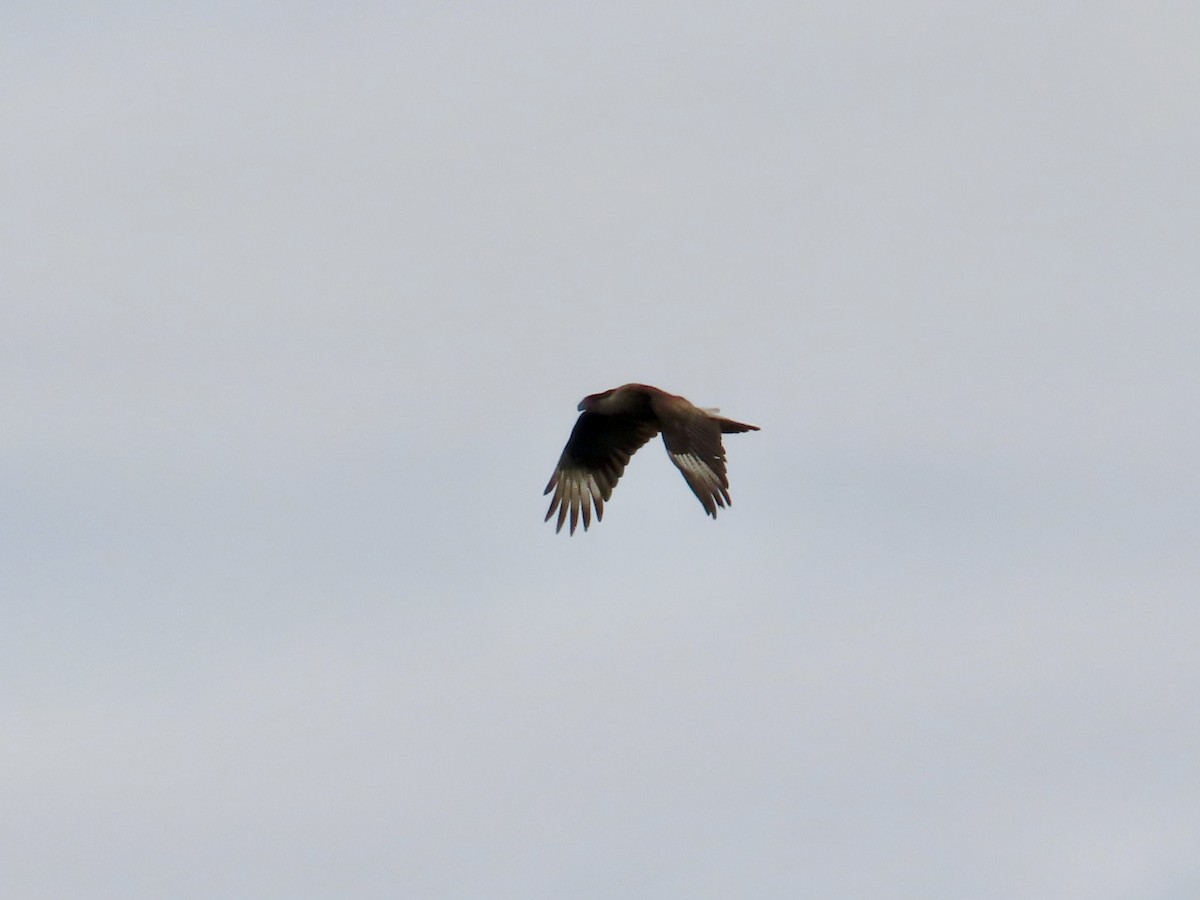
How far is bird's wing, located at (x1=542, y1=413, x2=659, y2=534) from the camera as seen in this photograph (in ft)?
97.5

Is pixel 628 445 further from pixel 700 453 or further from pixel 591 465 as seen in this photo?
pixel 700 453

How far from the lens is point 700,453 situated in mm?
26250

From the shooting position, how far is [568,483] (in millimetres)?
30062

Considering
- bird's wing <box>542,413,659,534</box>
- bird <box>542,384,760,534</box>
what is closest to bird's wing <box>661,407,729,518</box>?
bird <box>542,384,760,534</box>

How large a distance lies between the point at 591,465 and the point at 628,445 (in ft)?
1.73

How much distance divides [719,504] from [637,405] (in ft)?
10.2

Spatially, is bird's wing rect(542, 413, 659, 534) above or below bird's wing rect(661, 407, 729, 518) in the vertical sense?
above

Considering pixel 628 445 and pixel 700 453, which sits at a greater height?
pixel 628 445

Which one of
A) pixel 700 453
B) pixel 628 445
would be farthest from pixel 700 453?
pixel 628 445

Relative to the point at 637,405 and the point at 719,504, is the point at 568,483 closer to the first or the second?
the point at 637,405

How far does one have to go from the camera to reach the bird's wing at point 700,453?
25.8 meters

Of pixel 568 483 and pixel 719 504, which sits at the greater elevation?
pixel 568 483

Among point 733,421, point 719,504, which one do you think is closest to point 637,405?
point 733,421

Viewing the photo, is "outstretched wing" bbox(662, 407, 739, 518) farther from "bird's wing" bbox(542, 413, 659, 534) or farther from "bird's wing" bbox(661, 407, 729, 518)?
"bird's wing" bbox(542, 413, 659, 534)
